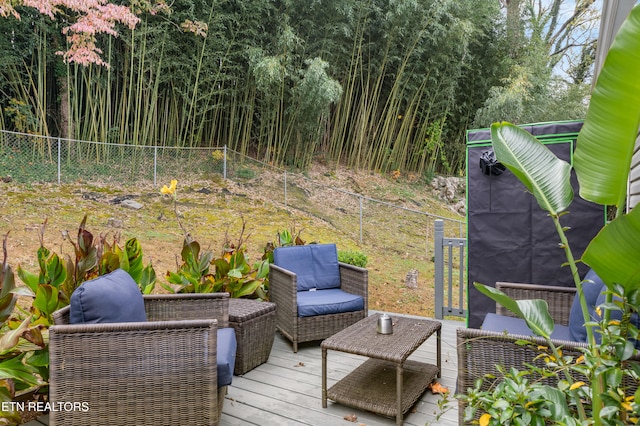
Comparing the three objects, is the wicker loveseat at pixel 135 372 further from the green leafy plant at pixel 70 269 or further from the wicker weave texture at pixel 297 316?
the wicker weave texture at pixel 297 316

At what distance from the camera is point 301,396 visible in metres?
2.21

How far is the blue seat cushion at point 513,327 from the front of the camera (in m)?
2.07

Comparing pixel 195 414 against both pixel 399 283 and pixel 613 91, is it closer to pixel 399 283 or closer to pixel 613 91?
pixel 613 91

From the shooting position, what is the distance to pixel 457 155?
9211 millimetres

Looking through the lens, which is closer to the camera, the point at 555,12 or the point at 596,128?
the point at 596,128

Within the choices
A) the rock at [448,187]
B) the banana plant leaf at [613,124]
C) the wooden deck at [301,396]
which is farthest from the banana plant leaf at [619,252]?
the rock at [448,187]

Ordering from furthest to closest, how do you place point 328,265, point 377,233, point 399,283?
1. point 377,233
2. point 399,283
3. point 328,265

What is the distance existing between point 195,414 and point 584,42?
12.3 metres

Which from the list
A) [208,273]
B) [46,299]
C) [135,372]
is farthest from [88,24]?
[135,372]

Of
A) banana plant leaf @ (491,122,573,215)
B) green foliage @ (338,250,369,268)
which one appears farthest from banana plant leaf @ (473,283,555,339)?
green foliage @ (338,250,369,268)

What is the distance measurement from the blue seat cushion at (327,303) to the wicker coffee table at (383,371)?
46cm

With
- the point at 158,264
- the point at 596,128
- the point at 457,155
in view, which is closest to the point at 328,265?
the point at 158,264

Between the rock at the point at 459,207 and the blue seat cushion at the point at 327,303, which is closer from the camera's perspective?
the blue seat cushion at the point at 327,303

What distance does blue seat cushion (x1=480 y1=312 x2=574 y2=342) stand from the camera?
2.07m
